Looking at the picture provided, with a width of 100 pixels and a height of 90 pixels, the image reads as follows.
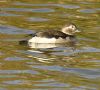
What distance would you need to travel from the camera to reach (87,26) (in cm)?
1828

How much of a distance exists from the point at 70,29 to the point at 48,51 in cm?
208

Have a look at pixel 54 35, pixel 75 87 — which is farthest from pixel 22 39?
pixel 75 87

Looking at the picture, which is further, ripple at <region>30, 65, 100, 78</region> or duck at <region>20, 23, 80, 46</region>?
duck at <region>20, 23, 80, 46</region>

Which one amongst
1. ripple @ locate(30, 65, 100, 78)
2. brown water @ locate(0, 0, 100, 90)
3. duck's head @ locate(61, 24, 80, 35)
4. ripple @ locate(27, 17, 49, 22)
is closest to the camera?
brown water @ locate(0, 0, 100, 90)

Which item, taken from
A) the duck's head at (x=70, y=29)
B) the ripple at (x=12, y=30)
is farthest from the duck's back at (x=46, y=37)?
the ripple at (x=12, y=30)

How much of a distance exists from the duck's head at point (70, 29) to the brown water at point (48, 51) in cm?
20

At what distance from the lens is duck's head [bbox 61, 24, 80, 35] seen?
1731 centimetres

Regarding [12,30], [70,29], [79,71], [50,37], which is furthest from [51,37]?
[79,71]

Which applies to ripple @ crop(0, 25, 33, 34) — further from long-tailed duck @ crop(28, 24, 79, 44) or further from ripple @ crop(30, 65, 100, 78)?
ripple @ crop(30, 65, 100, 78)

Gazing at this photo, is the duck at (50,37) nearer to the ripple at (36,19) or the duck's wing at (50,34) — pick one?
the duck's wing at (50,34)

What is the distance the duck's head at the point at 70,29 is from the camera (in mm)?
17312

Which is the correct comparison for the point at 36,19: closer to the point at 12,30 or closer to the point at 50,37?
the point at 12,30

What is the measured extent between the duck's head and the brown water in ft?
0.64

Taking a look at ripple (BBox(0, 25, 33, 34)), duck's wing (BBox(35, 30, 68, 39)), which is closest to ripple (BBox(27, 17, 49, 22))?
ripple (BBox(0, 25, 33, 34))
